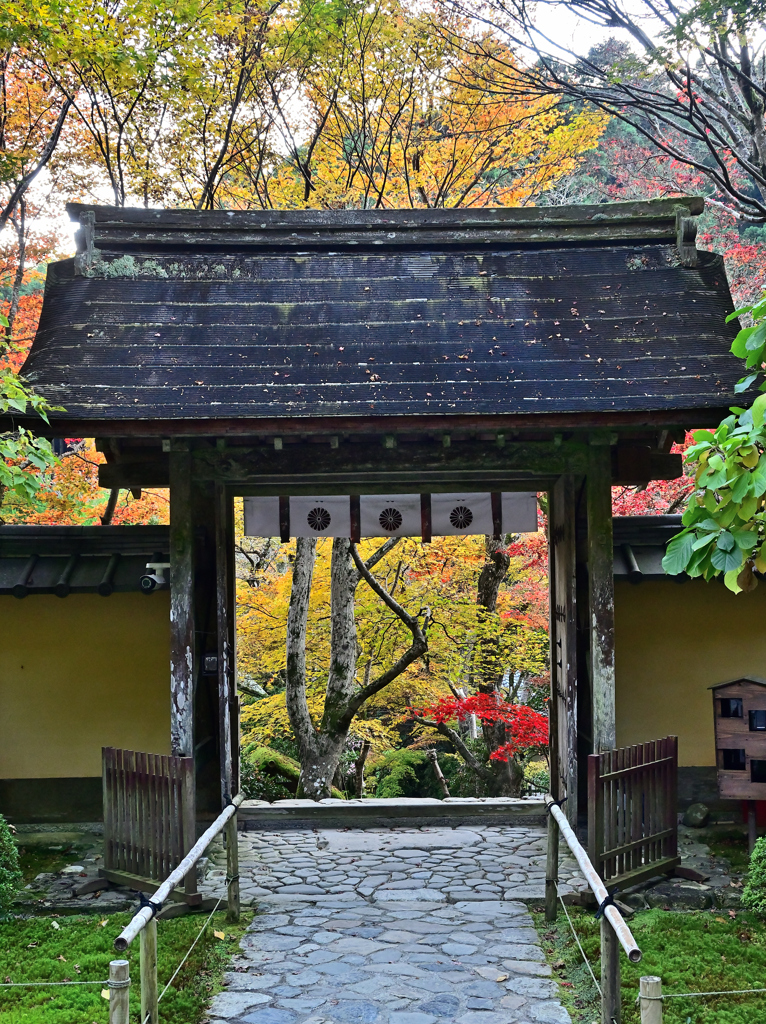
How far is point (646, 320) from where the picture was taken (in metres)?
8.48

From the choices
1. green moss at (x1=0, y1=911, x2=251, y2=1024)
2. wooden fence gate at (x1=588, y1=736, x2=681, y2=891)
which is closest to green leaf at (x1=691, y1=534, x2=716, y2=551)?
wooden fence gate at (x1=588, y1=736, x2=681, y2=891)

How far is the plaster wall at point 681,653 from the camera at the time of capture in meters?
9.35

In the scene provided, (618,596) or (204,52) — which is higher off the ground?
(204,52)

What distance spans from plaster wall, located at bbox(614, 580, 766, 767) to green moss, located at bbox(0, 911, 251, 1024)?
4736mm

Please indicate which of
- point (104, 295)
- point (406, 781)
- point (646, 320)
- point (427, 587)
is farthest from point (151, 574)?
point (406, 781)

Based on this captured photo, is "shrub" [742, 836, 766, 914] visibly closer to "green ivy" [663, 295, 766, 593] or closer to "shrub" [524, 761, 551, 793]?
"green ivy" [663, 295, 766, 593]

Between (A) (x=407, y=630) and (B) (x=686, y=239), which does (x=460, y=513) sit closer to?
(B) (x=686, y=239)

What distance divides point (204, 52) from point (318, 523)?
8.29 meters

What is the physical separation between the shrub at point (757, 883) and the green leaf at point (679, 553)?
300 centimetres

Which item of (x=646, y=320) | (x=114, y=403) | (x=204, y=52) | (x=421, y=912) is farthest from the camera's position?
(x=204, y=52)

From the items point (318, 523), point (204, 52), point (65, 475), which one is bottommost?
point (318, 523)

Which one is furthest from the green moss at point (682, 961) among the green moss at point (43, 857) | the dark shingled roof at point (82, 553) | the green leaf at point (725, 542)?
the dark shingled roof at point (82, 553)

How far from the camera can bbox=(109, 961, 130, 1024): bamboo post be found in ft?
11.7

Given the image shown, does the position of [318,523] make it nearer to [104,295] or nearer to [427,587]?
[104,295]
